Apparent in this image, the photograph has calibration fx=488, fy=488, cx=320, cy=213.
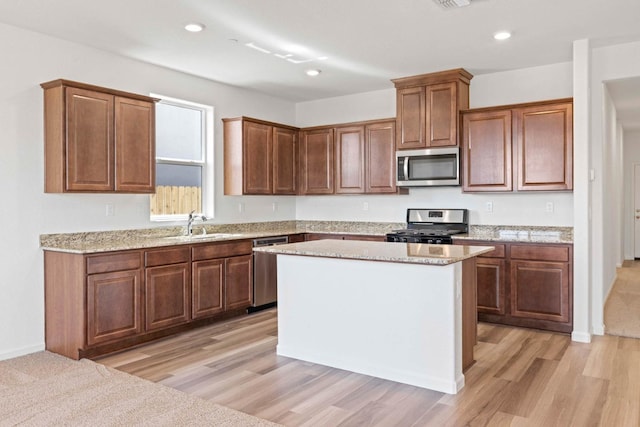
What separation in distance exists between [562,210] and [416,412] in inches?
122

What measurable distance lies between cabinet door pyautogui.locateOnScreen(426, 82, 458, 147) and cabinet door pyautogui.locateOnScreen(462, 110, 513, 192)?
130 mm

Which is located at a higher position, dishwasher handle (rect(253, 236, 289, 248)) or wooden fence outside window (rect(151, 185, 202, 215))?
wooden fence outside window (rect(151, 185, 202, 215))

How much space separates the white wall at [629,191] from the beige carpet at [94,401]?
31.9ft

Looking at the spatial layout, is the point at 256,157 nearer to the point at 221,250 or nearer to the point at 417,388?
the point at 221,250

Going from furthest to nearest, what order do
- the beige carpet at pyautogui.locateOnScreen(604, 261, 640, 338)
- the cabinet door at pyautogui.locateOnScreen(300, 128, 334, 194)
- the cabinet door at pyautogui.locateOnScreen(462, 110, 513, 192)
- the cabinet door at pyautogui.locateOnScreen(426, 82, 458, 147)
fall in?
the cabinet door at pyautogui.locateOnScreen(300, 128, 334, 194) → the cabinet door at pyautogui.locateOnScreen(426, 82, 458, 147) → the cabinet door at pyautogui.locateOnScreen(462, 110, 513, 192) → the beige carpet at pyautogui.locateOnScreen(604, 261, 640, 338)

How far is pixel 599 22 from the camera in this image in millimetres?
3844

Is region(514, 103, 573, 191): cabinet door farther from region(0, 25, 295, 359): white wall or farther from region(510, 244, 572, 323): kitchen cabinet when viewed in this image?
region(0, 25, 295, 359): white wall

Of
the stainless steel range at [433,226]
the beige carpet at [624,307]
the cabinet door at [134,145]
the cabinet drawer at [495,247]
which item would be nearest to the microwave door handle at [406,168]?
the stainless steel range at [433,226]

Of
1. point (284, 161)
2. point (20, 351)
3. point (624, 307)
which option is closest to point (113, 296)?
point (20, 351)

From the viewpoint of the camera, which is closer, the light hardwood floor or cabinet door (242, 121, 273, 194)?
the light hardwood floor

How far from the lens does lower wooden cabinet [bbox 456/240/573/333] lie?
14.7 feet

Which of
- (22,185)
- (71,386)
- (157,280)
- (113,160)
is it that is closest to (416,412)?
(71,386)

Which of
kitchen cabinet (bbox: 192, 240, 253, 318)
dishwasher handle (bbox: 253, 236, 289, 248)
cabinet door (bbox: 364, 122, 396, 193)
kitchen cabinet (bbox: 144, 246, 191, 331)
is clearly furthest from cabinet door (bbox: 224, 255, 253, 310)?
cabinet door (bbox: 364, 122, 396, 193)

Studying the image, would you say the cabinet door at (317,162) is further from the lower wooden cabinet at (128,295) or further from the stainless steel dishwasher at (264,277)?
the lower wooden cabinet at (128,295)
